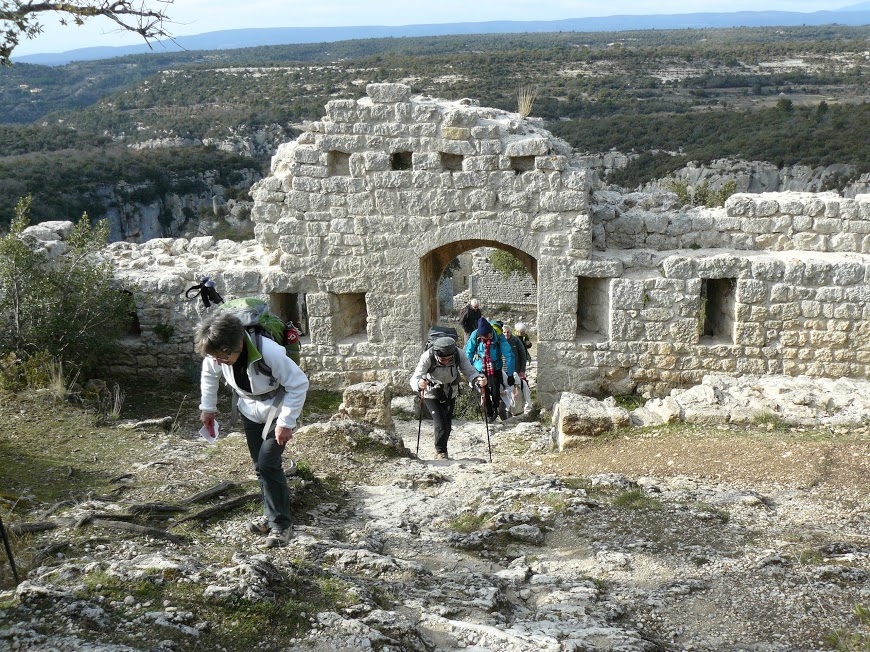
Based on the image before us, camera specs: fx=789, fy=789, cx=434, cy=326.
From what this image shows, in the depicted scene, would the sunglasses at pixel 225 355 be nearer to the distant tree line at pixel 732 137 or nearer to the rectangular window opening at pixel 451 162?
the rectangular window opening at pixel 451 162

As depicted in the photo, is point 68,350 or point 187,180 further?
point 187,180

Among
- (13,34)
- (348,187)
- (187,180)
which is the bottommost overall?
(187,180)

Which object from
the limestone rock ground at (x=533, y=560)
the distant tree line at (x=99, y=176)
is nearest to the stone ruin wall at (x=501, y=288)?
the distant tree line at (x=99, y=176)

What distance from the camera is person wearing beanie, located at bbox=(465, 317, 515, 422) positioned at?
824 centimetres

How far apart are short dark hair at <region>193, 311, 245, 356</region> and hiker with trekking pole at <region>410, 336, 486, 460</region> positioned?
9.93 feet

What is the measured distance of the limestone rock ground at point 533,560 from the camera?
3508mm

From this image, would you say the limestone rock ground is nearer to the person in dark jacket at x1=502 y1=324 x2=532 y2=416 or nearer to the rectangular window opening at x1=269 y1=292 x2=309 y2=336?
the person in dark jacket at x1=502 y1=324 x2=532 y2=416

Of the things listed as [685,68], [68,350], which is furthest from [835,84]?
[68,350]

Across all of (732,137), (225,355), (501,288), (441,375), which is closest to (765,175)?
(732,137)

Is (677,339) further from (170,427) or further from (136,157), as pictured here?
(136,157)

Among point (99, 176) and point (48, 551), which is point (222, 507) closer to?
point (48, 551)

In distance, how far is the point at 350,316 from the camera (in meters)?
10.5

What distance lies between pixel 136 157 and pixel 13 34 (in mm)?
30668

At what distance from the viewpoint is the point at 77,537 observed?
4.30m
